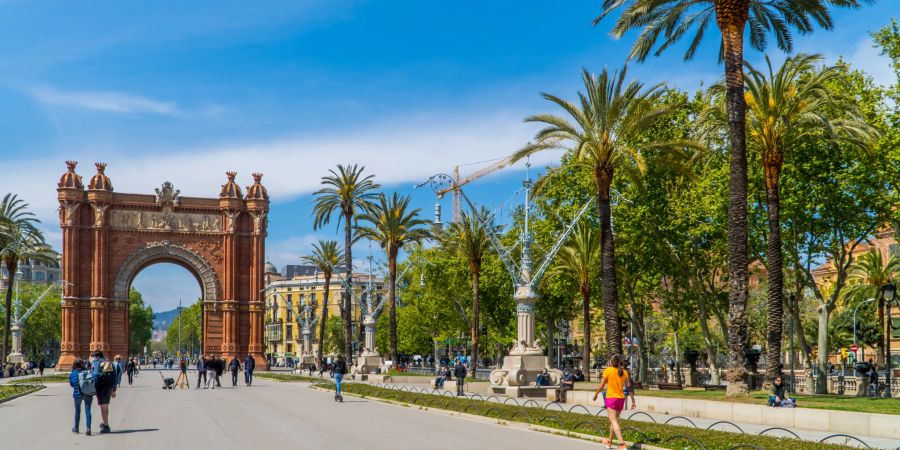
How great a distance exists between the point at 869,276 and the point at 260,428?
49.0m

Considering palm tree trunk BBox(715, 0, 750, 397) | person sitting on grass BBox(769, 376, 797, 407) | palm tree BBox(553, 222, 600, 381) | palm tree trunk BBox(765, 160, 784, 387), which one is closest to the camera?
person sitting on grass BBox(769, 376, 797, 407)

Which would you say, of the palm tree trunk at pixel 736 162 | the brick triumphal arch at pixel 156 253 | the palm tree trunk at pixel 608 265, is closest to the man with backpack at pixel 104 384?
the palm tree trunk at pixel 736 162

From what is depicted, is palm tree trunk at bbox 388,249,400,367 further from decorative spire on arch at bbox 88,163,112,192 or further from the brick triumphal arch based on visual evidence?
decorative spire on arch at bbox 88,163,112,192

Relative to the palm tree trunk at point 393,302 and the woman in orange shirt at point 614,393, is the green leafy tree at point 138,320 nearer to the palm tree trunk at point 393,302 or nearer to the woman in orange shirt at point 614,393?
the palm tree trunk at point 393,302

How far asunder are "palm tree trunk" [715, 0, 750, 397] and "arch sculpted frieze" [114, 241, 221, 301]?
56764 millimetres

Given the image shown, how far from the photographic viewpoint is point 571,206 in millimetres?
48344

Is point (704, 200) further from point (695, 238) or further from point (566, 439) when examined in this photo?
point (566, 439)

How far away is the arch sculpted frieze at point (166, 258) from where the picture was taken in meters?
74.1

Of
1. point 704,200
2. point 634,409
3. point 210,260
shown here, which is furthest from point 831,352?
point 634,409

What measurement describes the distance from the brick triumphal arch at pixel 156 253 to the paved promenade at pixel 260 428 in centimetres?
4433

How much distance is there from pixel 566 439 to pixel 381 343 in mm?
85291

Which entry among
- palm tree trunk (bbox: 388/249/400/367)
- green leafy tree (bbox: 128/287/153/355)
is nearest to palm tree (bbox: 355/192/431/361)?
palm tree trunk (bbox: 388/249/400/367)

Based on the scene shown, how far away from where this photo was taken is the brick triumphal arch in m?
72.4

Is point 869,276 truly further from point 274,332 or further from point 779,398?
point 274,332
